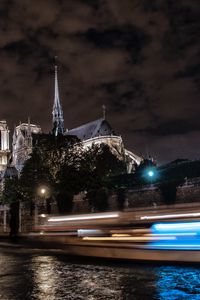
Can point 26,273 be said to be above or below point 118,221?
below

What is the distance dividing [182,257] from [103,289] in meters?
4.23

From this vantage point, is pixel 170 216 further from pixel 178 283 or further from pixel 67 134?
pixel 67 134

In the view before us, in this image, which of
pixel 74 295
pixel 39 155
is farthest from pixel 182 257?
pixel 39 155

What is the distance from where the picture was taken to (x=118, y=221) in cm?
1684

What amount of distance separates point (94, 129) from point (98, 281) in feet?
376

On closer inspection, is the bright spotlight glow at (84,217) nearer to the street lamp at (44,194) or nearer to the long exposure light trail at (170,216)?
the long exposure light trail at (170,216)

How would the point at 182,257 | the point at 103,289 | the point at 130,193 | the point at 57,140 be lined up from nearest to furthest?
the point at 103,289 < the point at 182,257 < the point at 130,193 < the point at 57,140

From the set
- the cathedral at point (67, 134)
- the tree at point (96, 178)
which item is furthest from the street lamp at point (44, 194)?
the cathedral at point (67, 134)

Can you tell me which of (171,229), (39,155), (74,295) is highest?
(39,155)

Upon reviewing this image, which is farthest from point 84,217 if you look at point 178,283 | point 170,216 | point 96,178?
point 96,178

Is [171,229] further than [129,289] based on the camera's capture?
Yes

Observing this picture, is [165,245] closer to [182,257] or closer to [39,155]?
[182,257]

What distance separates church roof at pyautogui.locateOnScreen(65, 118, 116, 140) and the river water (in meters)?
106

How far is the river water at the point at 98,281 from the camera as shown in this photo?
34.6 ft
